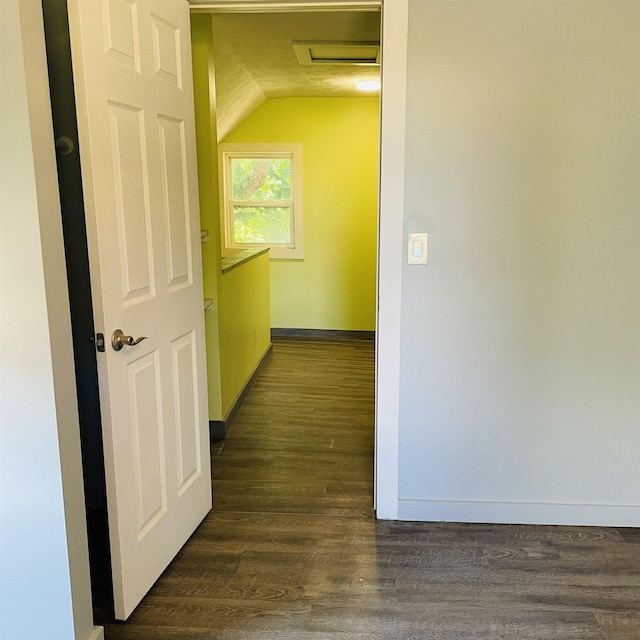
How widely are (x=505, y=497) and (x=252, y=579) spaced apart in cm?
107

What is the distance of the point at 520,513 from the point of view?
7.41 feet

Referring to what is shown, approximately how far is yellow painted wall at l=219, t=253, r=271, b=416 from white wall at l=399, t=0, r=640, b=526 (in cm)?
136

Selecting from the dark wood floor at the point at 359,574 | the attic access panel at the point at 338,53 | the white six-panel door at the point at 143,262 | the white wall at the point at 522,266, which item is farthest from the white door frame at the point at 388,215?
the attic access panel at the point at 338,53

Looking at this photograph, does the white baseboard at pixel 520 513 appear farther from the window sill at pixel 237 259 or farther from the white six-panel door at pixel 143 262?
the window sill at pixel 237 259

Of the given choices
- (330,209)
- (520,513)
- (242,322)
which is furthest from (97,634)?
(330,209)

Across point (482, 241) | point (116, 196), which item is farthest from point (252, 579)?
point (482, 241)

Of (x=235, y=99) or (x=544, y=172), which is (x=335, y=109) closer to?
(x=235, y=99)

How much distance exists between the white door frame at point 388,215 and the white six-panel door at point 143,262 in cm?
47

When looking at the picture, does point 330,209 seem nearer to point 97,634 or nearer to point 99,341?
point 99,341

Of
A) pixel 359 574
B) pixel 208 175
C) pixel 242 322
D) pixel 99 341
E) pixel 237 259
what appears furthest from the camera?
pixel 242 322

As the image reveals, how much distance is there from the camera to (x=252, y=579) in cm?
192

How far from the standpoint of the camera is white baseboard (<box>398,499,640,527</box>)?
2.23m

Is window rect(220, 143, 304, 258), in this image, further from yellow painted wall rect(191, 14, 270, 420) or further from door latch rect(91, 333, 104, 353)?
door latch rect(91, 333, 104, 353)

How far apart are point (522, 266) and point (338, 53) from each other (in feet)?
7.09
